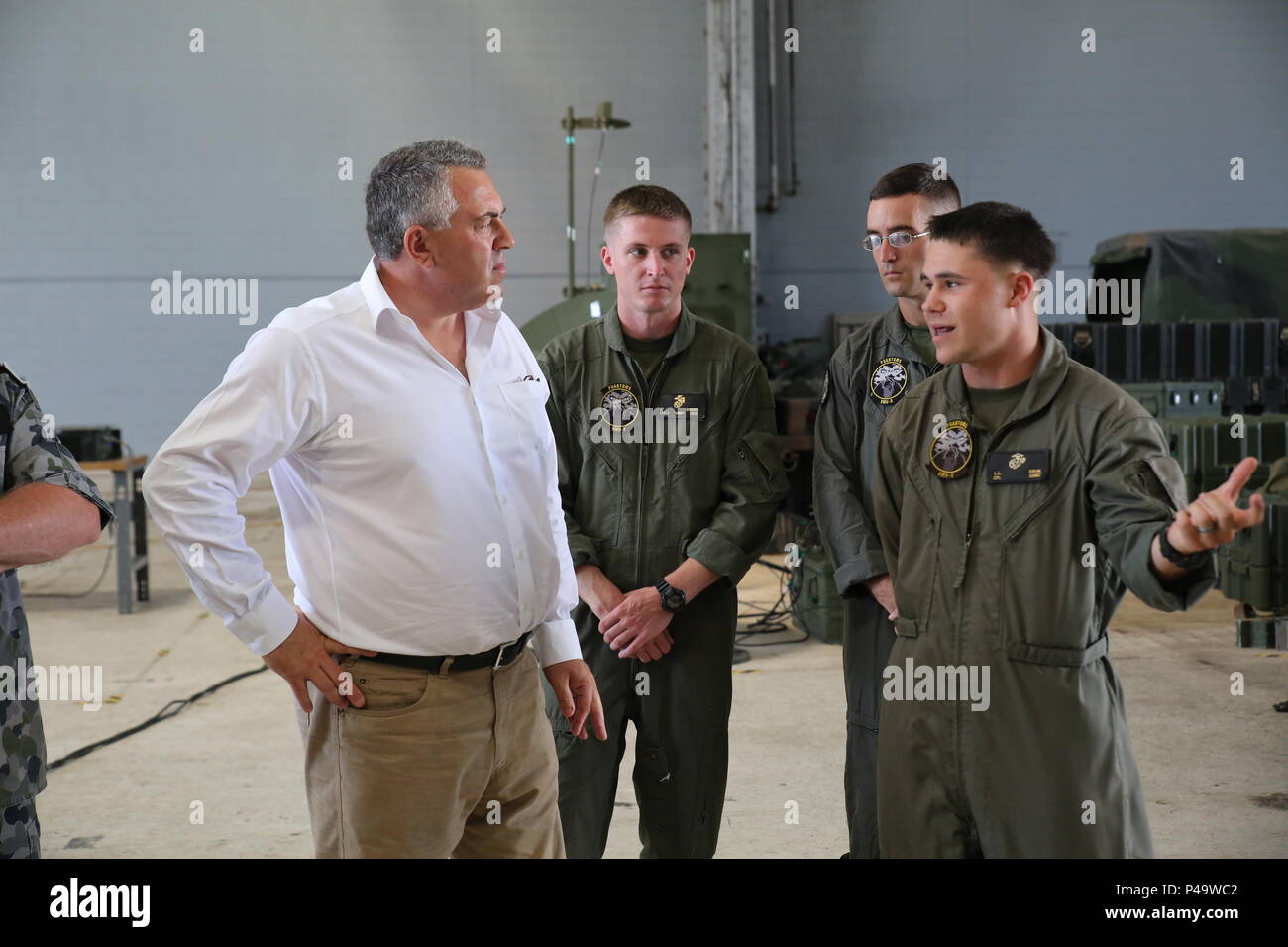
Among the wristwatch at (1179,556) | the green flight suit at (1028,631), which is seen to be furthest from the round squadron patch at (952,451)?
the wristwatch at (1179,556)

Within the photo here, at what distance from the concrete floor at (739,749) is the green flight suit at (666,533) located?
2.93 feet

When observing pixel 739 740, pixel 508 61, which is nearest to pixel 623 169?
pixel 508 61

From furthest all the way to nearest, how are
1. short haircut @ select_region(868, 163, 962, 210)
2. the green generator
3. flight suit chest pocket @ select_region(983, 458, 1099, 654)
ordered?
the green generator, short haircut @ select_region(868, 163, 962, 210), flight suit chest pocket @ select_region(983, 458, 1099, 654)

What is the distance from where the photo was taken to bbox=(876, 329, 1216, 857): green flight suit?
1.97 meters

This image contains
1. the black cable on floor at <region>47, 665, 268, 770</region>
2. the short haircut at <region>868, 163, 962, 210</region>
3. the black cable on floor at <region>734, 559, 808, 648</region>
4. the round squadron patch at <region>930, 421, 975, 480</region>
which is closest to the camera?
the round squadron patch at <region>930, 421, 975, 480</region>

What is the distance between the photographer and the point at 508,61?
1133cm

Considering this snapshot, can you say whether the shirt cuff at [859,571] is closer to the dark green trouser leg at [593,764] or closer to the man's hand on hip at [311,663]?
the dark green trouser leg at [593,764]

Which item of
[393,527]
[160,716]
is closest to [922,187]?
[393,527]

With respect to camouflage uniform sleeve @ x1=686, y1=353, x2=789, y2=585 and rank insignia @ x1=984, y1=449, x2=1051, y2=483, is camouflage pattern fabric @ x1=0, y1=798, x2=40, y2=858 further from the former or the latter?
rank insignia @ x1=984, y1=449, x2=1051, y2=483

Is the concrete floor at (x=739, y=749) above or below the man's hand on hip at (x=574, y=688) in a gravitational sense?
below

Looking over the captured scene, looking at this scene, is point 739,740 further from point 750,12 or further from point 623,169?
point 623,169

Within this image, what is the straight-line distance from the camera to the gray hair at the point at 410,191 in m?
1.96

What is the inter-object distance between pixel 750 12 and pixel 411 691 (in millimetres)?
8777

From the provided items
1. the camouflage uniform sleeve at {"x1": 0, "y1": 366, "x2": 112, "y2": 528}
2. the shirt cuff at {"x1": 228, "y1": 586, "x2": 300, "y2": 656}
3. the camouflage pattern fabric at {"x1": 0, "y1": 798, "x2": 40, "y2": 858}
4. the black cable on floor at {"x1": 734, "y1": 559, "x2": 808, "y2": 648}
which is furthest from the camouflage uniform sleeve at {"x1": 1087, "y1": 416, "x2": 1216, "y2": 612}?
the black cable on floor at {"x1": 734, "y1": 559, "x2": 808, "y2": 648}
